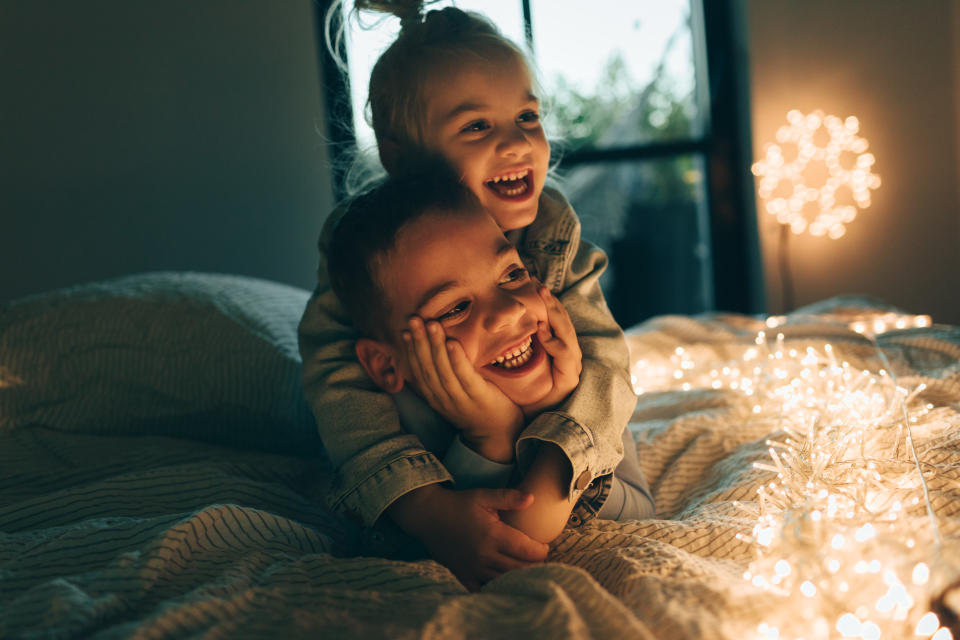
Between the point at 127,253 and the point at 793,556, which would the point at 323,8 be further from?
the point at 793,556

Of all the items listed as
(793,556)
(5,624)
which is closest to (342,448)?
(5,624)

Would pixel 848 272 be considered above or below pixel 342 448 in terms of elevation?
below

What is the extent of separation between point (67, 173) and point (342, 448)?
156cm

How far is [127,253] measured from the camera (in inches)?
85.2

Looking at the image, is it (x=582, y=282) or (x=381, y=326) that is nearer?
(x=381, y=326)

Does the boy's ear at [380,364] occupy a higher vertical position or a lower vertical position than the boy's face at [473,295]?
lower

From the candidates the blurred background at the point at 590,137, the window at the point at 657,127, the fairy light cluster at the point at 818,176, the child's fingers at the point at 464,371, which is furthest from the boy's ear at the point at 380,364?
the fairy light cluster at the point at 818,176

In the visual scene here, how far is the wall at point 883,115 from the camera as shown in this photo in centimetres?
265

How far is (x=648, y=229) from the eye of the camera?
3027 mm

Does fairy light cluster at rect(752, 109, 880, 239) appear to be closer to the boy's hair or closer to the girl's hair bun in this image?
the girl's hair bun

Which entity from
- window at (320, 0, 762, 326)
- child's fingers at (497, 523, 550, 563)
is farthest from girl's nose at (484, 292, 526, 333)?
window at (320, 0, 762, 326)

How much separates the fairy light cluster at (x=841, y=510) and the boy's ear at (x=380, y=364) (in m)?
0.46

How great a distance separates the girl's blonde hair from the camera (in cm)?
110

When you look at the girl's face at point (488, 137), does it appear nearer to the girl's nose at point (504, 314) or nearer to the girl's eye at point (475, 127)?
the girl's eye at point (475, 127)
